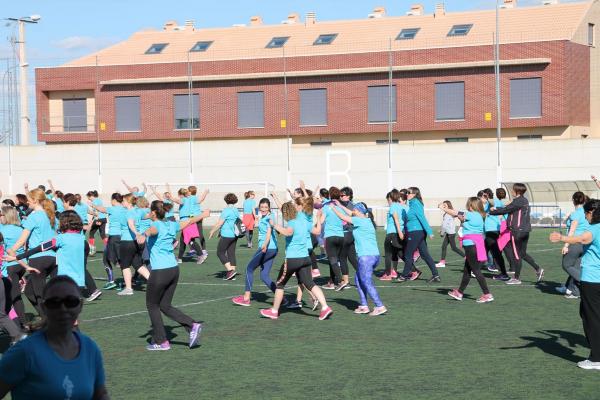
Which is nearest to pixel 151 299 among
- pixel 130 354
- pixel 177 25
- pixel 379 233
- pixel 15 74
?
pixel 130 354

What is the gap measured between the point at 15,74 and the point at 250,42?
13633mm

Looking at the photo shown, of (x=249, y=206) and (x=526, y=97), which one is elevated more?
(x=526, y=97)

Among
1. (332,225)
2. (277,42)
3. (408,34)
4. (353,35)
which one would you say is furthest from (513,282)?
(277,42)

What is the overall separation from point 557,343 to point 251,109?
41831 millimetres

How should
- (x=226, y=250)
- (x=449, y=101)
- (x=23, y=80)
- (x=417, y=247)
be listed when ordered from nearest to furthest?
(x=417, y=247) → (x=226, y=250) → (x=23, y=80) → (x=449, y=101)

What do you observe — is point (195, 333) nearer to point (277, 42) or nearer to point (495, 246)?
point (495, 246)

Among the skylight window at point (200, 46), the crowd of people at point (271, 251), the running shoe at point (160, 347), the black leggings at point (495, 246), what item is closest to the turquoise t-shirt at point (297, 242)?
the crowd of people at point (271, 251)

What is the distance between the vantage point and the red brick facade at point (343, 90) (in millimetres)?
48531

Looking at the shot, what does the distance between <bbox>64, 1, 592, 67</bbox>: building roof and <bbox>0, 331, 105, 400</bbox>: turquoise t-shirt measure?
4413 cm

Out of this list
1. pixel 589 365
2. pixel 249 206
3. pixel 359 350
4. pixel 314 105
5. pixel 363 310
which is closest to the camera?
pixel 589 365

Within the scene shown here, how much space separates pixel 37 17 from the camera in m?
49.0

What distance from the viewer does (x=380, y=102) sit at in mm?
50594

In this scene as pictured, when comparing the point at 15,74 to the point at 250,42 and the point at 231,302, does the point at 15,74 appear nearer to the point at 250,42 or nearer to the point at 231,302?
the point at 250,42

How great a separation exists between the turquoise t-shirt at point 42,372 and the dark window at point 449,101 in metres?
46.8
